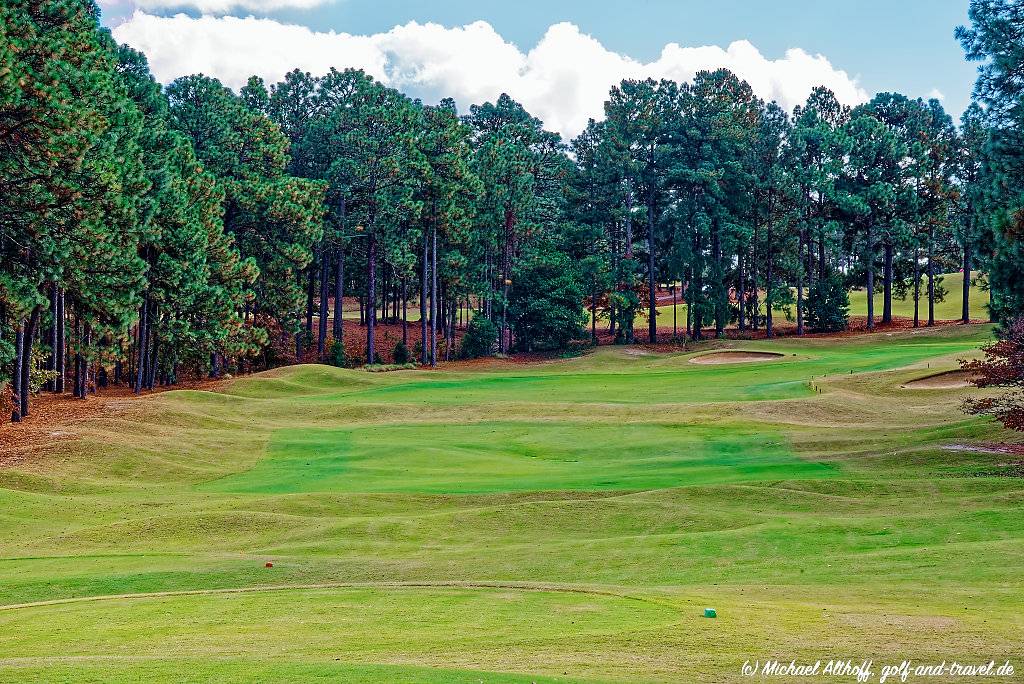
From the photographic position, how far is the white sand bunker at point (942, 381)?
42031 millimetres

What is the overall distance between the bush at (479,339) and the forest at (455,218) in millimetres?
160

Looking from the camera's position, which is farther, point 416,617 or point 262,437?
point 262,437

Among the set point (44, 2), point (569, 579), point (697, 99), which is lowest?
point (569, 579)

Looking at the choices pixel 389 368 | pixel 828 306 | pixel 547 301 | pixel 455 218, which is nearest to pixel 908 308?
pixel 828 306

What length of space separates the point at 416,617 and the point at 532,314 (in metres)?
63.5

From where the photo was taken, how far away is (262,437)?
3566 centimetres

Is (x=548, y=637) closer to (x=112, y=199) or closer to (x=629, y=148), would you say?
(x=112, y=199)

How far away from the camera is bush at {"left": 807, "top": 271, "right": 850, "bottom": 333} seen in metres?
77.5

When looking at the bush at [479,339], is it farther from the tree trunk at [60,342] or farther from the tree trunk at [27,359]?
the tree trunk at [27,359]

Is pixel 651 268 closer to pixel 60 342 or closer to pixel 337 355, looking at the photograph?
pixel 337 355

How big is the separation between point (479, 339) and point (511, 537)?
54.2 meters

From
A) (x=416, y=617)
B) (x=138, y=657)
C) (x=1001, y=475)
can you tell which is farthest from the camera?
(x=1001, y=475)

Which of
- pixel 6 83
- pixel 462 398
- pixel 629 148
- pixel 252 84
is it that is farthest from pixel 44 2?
pixel 629 148

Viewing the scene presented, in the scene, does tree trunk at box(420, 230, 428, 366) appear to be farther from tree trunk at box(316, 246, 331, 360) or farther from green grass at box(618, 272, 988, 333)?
green grass at box(618, 272, 988, 333)
